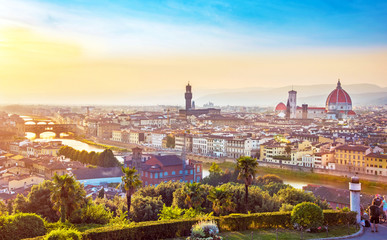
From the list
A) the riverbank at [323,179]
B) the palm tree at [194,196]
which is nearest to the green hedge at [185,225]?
the palm tree at [194,196]

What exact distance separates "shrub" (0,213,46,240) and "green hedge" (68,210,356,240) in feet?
3.97

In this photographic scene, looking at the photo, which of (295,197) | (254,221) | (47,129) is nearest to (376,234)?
(254,221)

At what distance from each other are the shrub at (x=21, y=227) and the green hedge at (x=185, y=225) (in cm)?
121

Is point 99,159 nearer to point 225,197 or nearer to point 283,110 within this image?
point 225,197

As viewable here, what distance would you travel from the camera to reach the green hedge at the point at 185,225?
6.66m

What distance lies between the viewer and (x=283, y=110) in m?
83.3

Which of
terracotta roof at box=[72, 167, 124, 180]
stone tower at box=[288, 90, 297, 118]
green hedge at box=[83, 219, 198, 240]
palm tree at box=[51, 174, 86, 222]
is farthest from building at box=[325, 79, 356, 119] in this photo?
green hedge at box=[83, 219, 198, 240]

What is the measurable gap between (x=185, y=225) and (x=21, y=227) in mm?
2698

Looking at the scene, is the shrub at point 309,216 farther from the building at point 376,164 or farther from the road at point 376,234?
the building at point 376,164

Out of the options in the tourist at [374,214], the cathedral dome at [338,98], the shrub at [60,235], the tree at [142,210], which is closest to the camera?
the shrub at [60,235]

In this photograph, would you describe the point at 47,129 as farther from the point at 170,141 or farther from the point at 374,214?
the point at 374,214

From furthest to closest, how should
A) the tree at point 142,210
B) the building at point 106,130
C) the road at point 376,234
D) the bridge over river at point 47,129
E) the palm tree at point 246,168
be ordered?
the bridge over river at point 47,129 < the building at point 106,130 < the tree at point 142,210 < the palm tree at point 246,168 < the road at point 376,234

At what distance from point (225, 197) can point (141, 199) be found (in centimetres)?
260

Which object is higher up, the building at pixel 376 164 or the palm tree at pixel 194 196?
the palm tree at pixel 194 196
